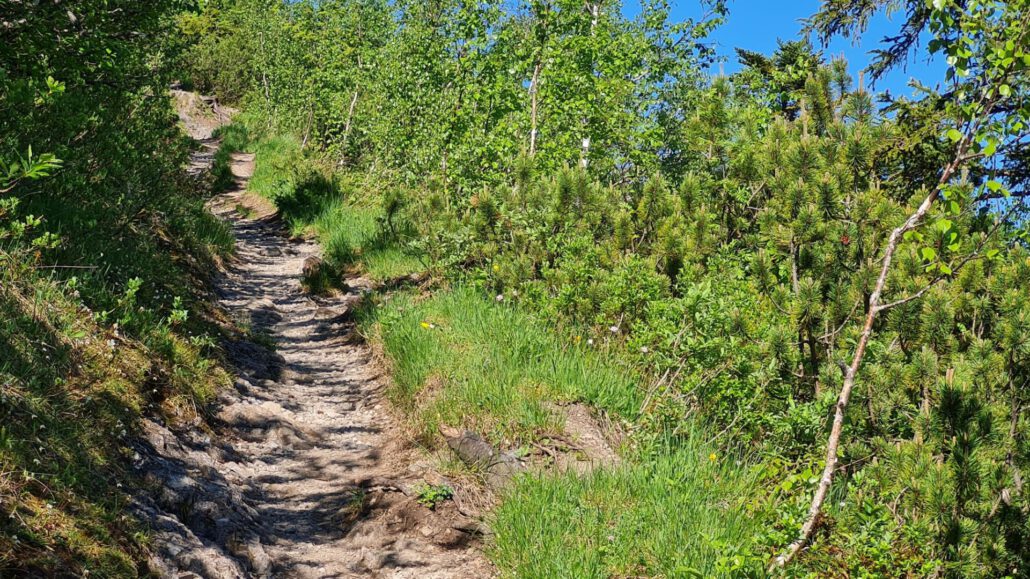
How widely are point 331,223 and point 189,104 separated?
20791mm

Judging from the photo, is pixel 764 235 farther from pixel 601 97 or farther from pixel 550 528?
pixel 601 97

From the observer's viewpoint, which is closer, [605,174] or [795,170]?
[795,170]

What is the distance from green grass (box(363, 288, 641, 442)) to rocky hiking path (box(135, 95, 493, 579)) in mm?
403

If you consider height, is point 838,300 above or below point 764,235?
below

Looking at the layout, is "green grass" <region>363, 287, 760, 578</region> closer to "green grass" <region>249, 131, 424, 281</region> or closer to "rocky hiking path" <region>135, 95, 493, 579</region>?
"rocky hiking path" <region>135, 95, 493, 579</region>

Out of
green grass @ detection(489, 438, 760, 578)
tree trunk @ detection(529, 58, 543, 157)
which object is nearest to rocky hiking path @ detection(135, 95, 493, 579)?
green grass @ detection(489, 438, 760, 578)

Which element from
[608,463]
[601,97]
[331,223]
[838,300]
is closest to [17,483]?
[608,463]

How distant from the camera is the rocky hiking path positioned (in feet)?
13.5

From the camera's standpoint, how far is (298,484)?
5.39 meters

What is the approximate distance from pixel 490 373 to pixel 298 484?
66.2 inches

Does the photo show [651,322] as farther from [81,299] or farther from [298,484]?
[81,299]

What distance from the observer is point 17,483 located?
124 inches

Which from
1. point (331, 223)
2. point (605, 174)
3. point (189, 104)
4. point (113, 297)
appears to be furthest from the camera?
point (189, 104)

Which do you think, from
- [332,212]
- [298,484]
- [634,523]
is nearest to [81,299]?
[298,484]
